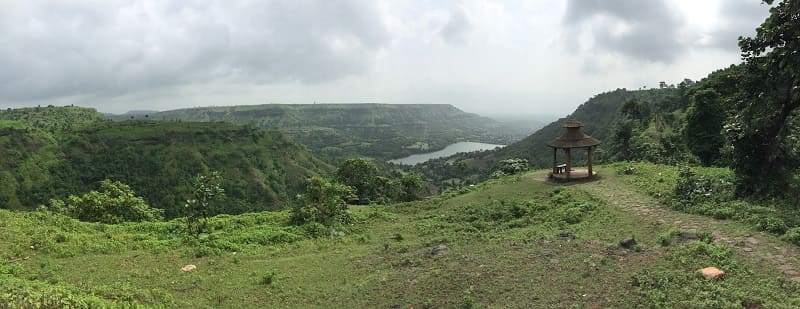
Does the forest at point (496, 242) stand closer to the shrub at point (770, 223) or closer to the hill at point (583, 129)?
the shrub at point (770, 223)

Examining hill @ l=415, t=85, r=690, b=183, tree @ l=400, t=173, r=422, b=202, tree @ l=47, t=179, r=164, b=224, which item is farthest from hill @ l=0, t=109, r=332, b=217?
tree @ l=47, t=179, r=164, b=224

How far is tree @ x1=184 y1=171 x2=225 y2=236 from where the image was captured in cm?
1902

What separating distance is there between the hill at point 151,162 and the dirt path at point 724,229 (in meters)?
67.3

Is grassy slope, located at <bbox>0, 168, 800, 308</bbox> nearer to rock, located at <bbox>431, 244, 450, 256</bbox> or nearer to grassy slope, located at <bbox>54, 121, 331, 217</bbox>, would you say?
rock, located at <bbox>431, 244, 450, 256</bbox>

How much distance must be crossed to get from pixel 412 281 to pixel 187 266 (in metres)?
7.47

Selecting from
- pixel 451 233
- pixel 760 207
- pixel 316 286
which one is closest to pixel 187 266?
pixel 316 286

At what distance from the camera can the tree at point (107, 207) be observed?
2112 centimetres

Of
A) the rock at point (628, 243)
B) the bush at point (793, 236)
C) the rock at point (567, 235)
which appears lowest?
the rock at point (567, 235)

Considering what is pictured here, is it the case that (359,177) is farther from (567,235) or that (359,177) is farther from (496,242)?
(567,235)

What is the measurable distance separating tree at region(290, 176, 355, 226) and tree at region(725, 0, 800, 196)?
51.5ft

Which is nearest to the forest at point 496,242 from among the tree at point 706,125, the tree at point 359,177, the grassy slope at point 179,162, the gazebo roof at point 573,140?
the gazebo roof at point 573,140

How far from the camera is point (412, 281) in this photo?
12.0 meters

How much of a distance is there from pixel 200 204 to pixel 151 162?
318ft

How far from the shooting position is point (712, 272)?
9766 mm
